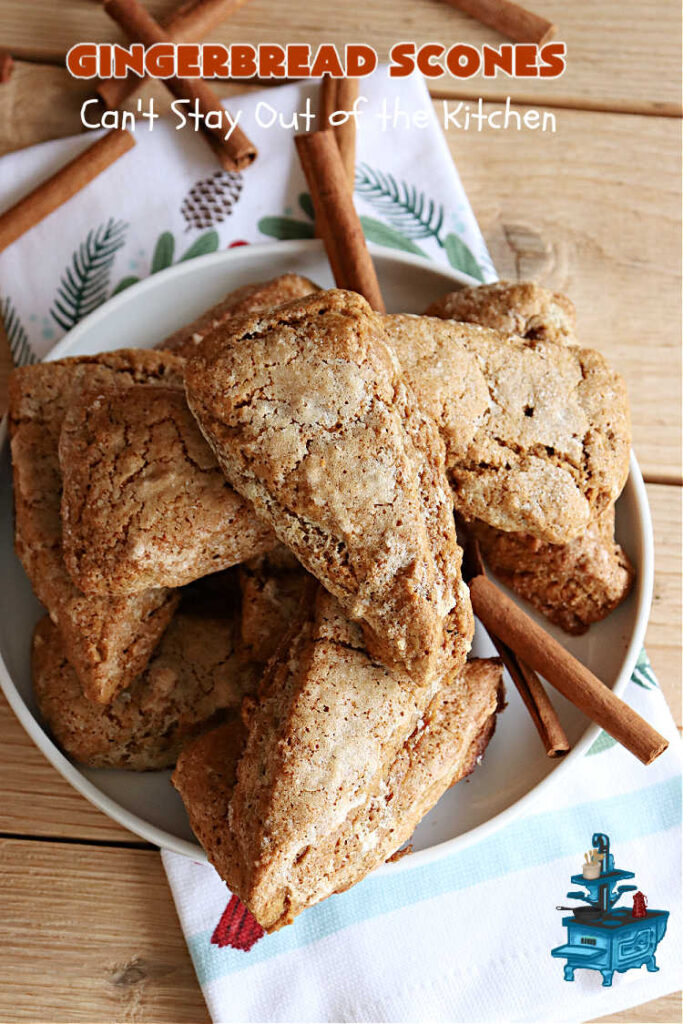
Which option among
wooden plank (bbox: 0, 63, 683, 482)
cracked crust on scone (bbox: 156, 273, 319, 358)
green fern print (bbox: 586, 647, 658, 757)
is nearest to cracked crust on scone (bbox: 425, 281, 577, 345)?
cracked crust on scone (bbox: 156, 273, 319, 358)

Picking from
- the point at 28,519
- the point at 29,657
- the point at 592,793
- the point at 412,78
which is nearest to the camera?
the point at 28,519

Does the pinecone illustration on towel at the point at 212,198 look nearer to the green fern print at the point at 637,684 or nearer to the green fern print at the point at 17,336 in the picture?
Answer: the green fern print at the point at 17,336

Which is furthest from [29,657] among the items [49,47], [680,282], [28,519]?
[680,282]

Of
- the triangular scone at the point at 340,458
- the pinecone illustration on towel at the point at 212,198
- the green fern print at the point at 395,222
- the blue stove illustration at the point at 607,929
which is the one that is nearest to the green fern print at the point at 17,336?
the pinecone illustration on towel at the point at 212,198

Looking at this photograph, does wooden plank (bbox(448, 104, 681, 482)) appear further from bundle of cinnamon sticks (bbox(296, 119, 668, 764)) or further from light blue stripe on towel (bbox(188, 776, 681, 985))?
light blue stripe on towel (bbox(188, 776, 681, 985))

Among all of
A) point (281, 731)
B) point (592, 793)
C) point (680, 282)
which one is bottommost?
point (592, 793)

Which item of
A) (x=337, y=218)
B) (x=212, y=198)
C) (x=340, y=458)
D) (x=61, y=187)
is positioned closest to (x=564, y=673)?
(x=340, y=458)

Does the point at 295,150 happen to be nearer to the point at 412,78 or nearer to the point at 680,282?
the point at 412,78
